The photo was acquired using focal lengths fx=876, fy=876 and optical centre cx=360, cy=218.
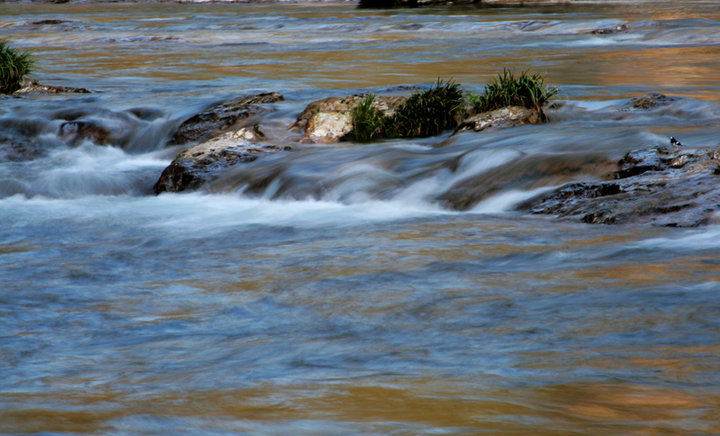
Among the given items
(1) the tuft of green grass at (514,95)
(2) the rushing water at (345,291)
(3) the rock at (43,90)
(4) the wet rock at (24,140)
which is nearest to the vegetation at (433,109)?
(1) the tuft of green grass at (514,95)

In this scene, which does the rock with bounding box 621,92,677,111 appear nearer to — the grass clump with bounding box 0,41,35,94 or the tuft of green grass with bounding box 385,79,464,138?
the tuft of green grass with bounding box 385,79,464,138

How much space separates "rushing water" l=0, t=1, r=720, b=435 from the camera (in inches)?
120

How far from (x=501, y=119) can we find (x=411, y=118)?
1194 mm

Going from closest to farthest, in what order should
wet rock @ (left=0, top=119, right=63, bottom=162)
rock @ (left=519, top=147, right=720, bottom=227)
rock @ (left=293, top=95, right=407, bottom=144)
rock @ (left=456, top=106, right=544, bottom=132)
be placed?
rock @ (left=519, top=147, right=720, bottom=227)
rock @ (left=456, top=106, right=544, bottom=132)
rock @ (left=293, top=95, right=407, bottom=144)
wet rock @ (left=0, top=119, right=63, bottom=162)

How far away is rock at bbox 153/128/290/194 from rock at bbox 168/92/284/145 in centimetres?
133

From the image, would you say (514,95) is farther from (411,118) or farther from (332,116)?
(332,116)

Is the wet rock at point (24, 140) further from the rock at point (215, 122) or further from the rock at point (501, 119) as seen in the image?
the rock at point (501, 119)

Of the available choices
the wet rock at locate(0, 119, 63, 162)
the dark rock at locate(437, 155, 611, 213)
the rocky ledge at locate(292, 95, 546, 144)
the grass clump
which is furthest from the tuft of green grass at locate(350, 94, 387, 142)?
the grass clump

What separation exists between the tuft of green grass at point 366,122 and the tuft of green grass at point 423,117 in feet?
0.48

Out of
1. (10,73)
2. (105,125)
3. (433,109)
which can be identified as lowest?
(105,125)

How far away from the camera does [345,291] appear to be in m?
5.09

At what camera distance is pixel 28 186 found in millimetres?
10086

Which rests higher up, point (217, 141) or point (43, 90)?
point (43, 90)

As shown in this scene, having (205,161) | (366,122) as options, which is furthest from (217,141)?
(366,122)
